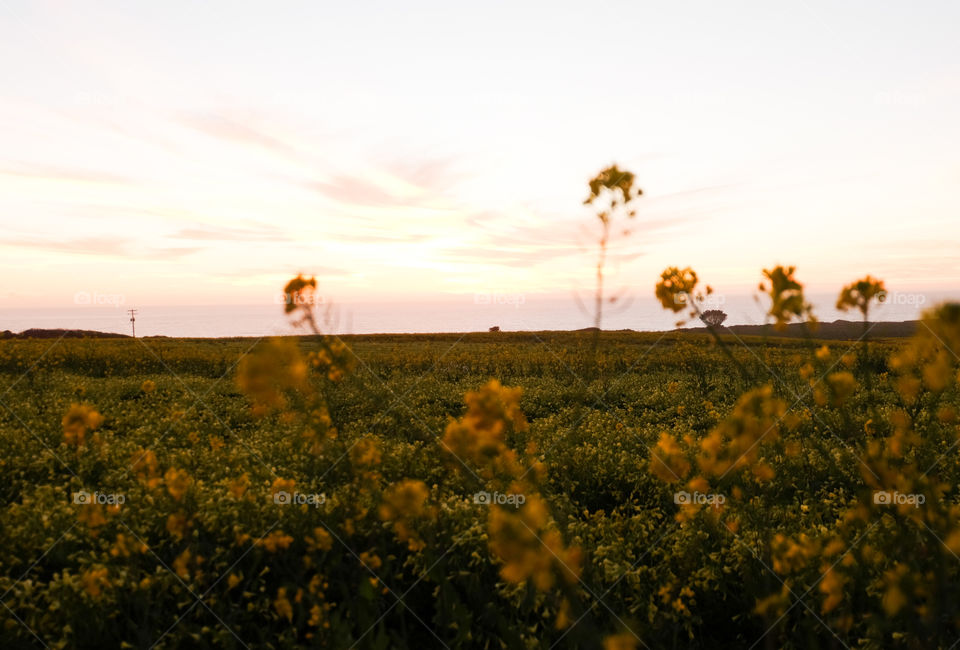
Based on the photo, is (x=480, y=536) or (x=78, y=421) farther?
(x=480, y=536)

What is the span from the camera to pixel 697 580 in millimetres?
3672

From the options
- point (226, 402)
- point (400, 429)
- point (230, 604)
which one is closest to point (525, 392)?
point (400, 429)

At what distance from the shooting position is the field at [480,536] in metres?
2.57

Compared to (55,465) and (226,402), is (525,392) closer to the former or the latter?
(226,402)

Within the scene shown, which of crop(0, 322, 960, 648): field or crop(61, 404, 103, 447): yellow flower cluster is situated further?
crop(61, 404, 103, 447): yellow flower cluster

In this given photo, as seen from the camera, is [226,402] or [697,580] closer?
[697,580]

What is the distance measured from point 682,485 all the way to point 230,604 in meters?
3.85

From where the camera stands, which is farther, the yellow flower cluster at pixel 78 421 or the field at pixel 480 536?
the yellow flower cluster at pixel 78 421

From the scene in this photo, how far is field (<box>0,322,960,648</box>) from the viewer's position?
2570 millimetres

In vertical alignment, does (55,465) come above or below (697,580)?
above

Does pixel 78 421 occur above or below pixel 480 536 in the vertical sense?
above

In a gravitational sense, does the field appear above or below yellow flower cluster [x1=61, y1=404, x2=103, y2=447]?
below

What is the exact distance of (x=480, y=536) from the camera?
3912mm

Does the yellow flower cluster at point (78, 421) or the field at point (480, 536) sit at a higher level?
the yellow flower cluster at point (78, 421)
